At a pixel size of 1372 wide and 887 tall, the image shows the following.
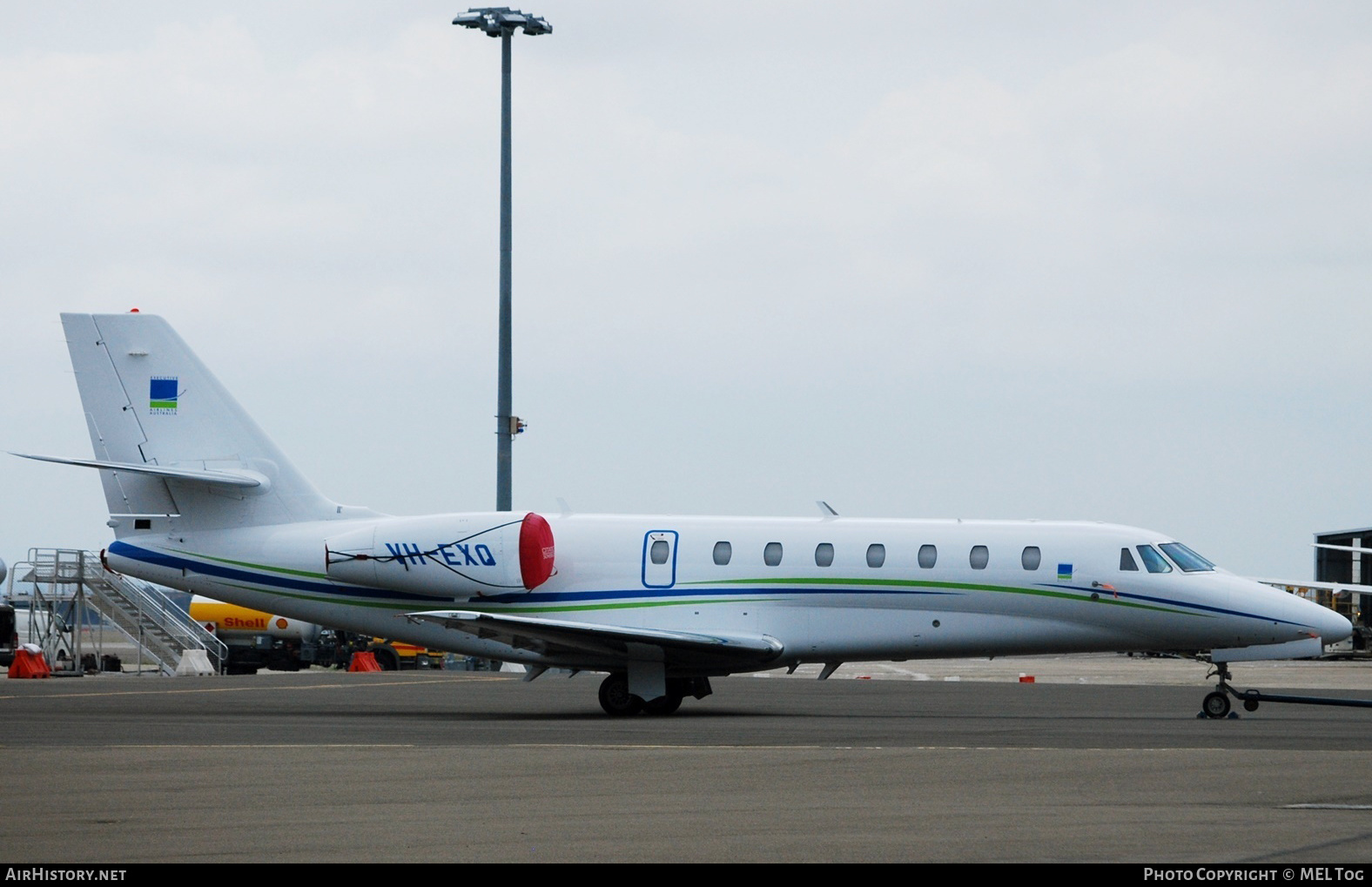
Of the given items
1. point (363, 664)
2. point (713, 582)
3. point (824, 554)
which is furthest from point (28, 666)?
point (824, 554)

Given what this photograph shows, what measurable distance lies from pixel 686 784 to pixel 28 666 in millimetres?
33675

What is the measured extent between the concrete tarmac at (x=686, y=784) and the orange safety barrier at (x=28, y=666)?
57.4ft

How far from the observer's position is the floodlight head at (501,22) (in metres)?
39.0

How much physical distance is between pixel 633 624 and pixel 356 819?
45.3 feet

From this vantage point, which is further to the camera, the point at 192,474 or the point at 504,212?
the point at 504,212

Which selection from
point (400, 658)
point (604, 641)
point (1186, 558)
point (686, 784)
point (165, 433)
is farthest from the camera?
point (400, 658)

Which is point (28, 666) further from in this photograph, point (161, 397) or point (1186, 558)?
point (1186, 558)

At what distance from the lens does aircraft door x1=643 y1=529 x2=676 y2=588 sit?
24.8 metres

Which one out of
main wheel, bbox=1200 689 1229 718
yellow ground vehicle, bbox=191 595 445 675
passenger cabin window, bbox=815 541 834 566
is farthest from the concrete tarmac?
yellow ground vehicle, bbox=191 595 445 675

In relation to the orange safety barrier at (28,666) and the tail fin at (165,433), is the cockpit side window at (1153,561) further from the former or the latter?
the orange safety barrier at (28,666)

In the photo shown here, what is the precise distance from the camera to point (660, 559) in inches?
982

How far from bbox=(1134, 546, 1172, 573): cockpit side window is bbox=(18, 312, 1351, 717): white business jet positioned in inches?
0.8

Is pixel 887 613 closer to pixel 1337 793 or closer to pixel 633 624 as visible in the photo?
pixel 633 624

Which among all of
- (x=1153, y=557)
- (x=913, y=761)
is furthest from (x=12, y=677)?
(x=913, y=761)
